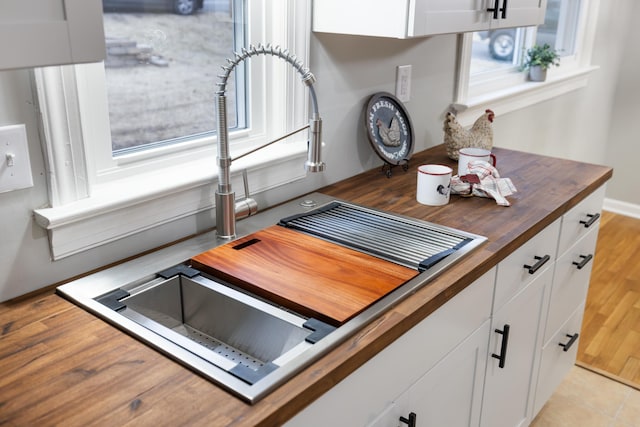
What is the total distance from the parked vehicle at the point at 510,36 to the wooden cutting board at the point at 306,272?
1703 millimetres

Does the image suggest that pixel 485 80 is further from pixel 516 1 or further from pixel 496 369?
pixel 496 369

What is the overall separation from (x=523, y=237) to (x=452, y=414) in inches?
18.0

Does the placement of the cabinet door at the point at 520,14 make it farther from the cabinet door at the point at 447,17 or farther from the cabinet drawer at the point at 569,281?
the cabinet drawer at the point at 569,281

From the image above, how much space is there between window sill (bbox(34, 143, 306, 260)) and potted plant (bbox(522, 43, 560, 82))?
5.77 ft

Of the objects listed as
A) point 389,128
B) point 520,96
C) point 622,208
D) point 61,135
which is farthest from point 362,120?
point 622,208

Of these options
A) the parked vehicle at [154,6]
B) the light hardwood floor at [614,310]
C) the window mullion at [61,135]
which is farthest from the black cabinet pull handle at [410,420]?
the light hardwood floor at [614,310]

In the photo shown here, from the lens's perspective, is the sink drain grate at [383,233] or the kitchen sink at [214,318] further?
the sink drain grate at [383,233]

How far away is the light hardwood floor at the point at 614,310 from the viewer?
2500 mm

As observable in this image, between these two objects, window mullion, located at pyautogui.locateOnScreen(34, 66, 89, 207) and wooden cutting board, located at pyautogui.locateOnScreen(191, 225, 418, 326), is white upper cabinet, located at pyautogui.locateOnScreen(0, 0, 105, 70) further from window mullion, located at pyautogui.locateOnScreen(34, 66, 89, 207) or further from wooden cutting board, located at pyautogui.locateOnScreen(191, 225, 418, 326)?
wooden cutting board, located at pyautogui.locateOnScreen(191, 225, 418, 326)

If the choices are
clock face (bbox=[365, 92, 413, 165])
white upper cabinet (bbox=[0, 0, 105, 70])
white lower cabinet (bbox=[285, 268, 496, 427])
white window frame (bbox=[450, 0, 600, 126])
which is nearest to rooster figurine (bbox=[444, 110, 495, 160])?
clock face (bbox=[365, 92, 413, 165])

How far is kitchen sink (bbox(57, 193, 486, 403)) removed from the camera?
948 millimetres

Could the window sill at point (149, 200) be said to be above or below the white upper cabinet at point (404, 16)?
below

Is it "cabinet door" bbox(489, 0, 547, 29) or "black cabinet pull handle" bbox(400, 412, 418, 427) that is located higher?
"cabinet door" bbox(489, 0, 547, 29)

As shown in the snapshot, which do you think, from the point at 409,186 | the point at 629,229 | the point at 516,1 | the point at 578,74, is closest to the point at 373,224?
the point at 409,186
